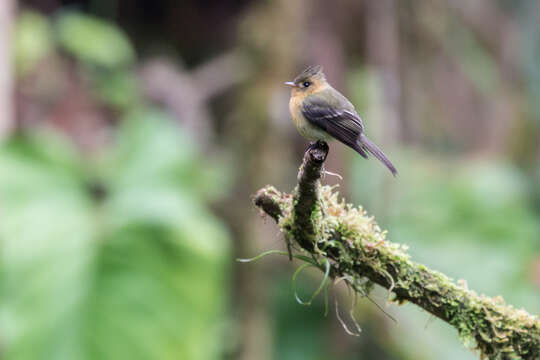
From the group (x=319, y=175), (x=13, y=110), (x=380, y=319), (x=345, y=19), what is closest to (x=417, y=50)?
(x=345, y=19)

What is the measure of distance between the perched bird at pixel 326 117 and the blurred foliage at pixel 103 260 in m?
2.02

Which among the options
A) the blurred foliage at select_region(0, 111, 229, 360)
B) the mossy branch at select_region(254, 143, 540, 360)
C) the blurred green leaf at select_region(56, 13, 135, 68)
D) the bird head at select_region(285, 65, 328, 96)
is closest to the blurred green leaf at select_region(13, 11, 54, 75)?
the blurred green leaf at select_region(56, 13, 135, 68)

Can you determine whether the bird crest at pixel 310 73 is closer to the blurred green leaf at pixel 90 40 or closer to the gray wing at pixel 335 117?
the gray wing at pixel 335 117

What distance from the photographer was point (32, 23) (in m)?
5.27

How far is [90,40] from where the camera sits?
5.36 m

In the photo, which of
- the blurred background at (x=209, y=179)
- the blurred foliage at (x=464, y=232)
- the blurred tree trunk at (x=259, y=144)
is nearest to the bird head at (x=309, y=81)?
the blurred background at (x=209, y=179)

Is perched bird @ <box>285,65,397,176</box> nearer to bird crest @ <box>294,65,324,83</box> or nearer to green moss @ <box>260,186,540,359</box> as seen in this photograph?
bird crest @ <box>294,65,324,83</box>

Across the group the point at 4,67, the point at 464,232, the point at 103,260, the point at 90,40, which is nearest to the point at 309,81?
the point at 103,260

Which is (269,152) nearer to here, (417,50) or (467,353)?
(467,353)

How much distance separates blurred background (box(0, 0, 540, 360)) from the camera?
3611 millimetres

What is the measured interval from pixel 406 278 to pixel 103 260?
263 cm

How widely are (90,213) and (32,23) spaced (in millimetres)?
2276

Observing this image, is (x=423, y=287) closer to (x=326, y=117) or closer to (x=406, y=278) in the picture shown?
(x=406, y=278)

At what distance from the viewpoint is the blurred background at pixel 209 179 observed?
142 inches
